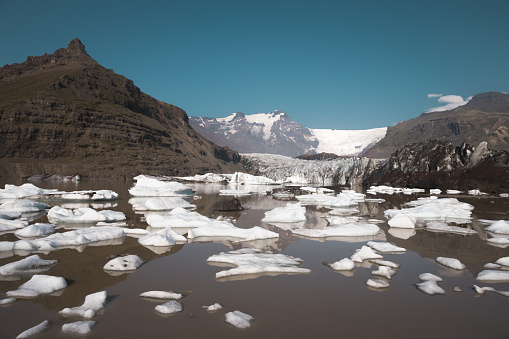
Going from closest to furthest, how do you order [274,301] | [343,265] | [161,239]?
[274,301] → [343,265] → [161,239]

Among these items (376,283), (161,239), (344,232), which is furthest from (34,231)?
(344,232)

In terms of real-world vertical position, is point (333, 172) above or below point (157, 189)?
above

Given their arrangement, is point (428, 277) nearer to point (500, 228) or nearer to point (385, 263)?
point (385, 263)

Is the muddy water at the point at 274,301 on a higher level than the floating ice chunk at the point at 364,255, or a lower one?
lower

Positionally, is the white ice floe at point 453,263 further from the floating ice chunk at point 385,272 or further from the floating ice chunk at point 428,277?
the floating ice chunk at point 385,272

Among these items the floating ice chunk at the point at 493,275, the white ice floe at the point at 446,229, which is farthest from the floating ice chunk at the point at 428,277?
the white ice floe at the point at 446,229

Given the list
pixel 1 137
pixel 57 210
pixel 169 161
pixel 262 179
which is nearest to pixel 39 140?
pixel 1 137

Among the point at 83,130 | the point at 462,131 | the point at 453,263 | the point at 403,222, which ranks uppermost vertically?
the point at 462,131

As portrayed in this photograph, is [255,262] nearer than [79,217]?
Yes
